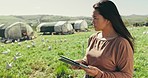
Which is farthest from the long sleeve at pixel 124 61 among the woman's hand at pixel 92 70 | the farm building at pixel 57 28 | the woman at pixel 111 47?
the farm building at pixel 57 28

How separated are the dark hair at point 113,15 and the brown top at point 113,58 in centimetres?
9

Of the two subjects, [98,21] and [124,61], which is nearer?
[124,61]

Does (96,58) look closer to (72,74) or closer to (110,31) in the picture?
(110,31)

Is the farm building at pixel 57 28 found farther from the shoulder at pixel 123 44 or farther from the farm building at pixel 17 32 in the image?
the shoulder at pixel 123 44

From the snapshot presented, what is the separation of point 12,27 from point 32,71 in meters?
27.2

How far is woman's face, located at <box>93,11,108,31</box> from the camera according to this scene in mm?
3625

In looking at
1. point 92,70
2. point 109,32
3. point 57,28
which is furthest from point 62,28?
point 92,70

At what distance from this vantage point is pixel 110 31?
3.75 m

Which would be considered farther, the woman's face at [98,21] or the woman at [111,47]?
the woman's face at [98,21]

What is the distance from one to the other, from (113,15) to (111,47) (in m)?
0.37

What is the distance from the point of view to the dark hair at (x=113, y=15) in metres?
3.56

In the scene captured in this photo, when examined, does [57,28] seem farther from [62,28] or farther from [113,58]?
[113,58]

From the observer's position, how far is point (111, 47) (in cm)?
362

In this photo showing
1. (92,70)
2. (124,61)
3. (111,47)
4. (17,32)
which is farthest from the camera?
(17,32)
